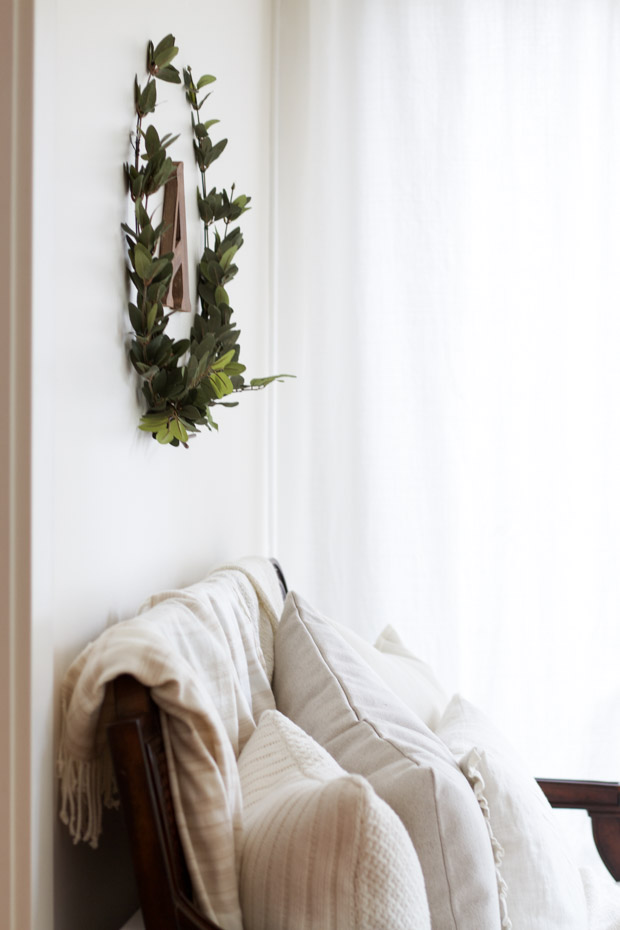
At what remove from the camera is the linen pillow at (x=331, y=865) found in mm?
684

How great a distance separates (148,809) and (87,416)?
41cm

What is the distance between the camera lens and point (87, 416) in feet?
3.04

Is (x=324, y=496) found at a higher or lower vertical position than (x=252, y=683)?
higher

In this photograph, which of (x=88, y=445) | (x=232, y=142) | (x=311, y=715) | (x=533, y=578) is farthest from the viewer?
(x=533, y=578)

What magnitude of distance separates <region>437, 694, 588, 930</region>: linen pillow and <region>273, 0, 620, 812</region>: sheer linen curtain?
962mm

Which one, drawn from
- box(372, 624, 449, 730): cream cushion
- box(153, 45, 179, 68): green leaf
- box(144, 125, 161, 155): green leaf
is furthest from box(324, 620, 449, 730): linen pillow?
box(153, 45, 179, 68): green leaf

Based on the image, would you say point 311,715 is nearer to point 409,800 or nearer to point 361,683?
point 361,683

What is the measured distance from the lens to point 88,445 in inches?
36.4
